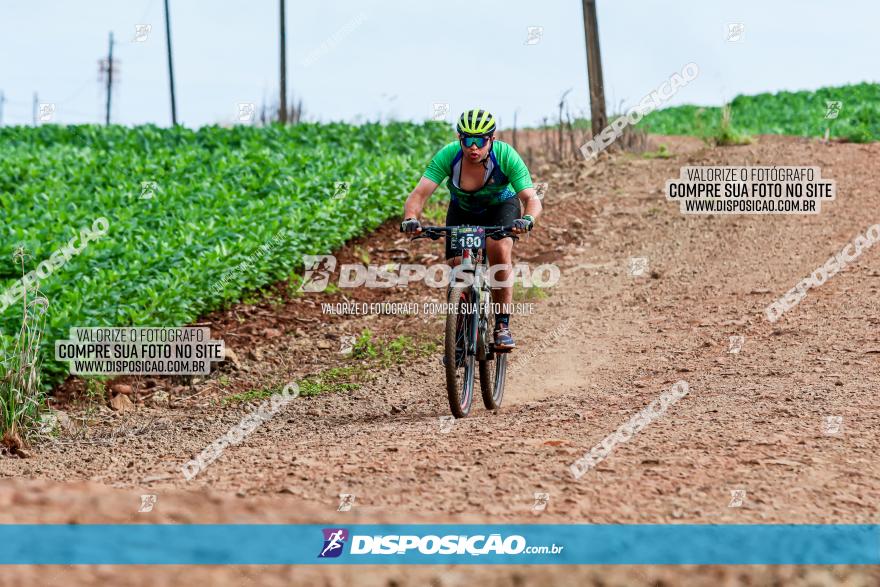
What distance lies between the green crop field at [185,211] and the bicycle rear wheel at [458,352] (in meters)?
4.07

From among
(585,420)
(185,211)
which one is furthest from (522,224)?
(185,211)

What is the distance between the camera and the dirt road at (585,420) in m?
4.75

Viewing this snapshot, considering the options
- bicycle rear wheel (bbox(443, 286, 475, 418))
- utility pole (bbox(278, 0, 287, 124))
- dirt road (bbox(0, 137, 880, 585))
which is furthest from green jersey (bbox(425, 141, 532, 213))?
utility pole (bbox(278, 0, 287, 124))

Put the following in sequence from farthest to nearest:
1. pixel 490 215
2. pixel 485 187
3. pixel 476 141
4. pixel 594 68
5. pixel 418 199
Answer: pixel 594 68 → pixel 490 215 → pixel 485 187 → pixel 418 199 → pixel 476 141

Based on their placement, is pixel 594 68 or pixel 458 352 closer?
pixel 458 352

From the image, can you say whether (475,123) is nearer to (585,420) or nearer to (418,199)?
(418,199)

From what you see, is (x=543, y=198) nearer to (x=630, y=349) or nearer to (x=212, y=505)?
(x=630, y=349)

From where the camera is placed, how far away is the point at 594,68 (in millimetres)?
18578

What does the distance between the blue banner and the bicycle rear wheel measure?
2856mm

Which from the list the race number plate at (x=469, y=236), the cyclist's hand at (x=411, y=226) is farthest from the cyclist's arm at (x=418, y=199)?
the race number plate at (x=469, y=236)

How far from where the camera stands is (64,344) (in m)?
10.7

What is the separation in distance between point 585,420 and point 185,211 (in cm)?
1044

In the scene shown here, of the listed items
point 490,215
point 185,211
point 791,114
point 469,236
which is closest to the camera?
point 469,236

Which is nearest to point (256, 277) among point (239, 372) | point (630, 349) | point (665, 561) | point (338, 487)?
point (239, 372)
